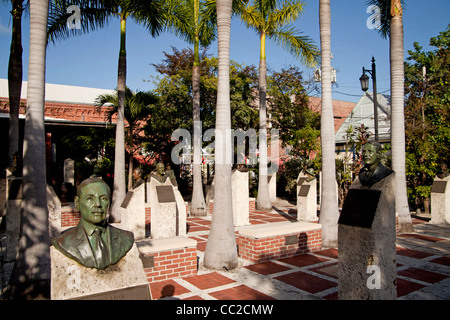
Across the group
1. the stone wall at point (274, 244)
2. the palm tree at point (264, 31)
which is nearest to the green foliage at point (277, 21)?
the palm tree at point (264, 31)

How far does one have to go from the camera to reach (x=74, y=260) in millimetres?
2719

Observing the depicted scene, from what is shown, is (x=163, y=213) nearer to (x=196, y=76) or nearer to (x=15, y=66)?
(x=15, y=66)

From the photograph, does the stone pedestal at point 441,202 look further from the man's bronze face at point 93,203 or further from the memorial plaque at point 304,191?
the man's bronze face at point 93,203

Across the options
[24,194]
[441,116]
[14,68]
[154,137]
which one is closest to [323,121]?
[24,194]

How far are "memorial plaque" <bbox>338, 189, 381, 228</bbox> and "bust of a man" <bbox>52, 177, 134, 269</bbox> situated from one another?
2980 mm

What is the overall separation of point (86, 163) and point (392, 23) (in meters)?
16.2

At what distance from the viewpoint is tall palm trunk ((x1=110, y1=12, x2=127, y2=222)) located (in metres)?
10.8

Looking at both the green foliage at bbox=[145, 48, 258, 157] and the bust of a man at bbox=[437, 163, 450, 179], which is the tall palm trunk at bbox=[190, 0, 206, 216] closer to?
the green foliage at bbox=[145, 48, 258, 157]

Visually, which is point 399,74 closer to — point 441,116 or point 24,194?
point 441,116

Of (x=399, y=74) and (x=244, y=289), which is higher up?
(x=399, y=74)

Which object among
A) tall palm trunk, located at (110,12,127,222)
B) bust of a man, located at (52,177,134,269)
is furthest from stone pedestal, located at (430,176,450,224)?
bust of a man, located at (52,177,134,269)

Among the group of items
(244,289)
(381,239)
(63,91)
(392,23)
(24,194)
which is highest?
(63,91)

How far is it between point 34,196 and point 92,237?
2796 millimetres

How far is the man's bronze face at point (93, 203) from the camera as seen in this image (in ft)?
8.98
